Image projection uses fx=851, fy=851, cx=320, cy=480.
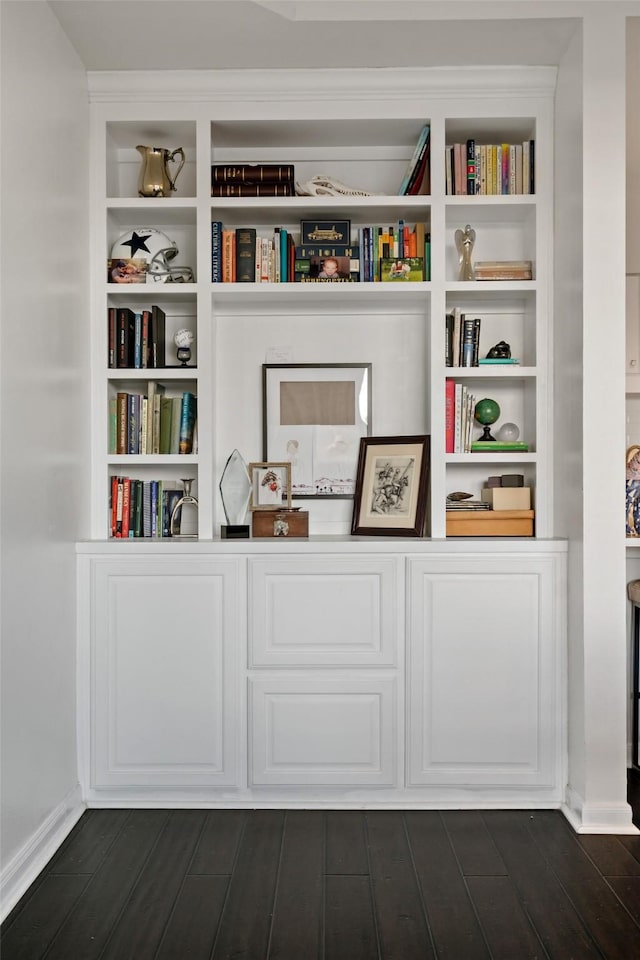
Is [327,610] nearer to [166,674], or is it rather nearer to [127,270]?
[166,674]

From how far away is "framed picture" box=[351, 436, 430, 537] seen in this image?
3.22 meters

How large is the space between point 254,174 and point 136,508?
134 cm

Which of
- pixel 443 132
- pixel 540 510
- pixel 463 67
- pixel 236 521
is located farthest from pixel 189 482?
pixel 463 67

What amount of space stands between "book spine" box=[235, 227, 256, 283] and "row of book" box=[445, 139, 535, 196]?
0.77 m

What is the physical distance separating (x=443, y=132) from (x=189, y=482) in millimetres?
1638

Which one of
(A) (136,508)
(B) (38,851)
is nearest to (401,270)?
(A) (136,508)

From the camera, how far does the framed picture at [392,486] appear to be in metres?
3.22

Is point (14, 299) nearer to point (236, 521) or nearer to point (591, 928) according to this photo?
point (236, 521)

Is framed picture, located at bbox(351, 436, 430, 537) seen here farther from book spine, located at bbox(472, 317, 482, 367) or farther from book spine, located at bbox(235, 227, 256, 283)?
book spine, located at bbox(235, 227, 256, 283)

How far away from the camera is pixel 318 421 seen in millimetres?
3520

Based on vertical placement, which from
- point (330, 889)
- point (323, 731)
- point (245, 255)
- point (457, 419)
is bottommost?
point (330, 889)

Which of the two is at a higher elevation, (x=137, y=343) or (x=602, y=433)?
(x=137, y=343)

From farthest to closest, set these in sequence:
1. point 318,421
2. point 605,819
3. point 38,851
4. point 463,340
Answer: point 318,421 → point 463,340 → point 605,819 → point 38,851

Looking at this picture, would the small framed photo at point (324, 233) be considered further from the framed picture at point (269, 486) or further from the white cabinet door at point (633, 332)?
the white cabinet door at point (633, 332)
